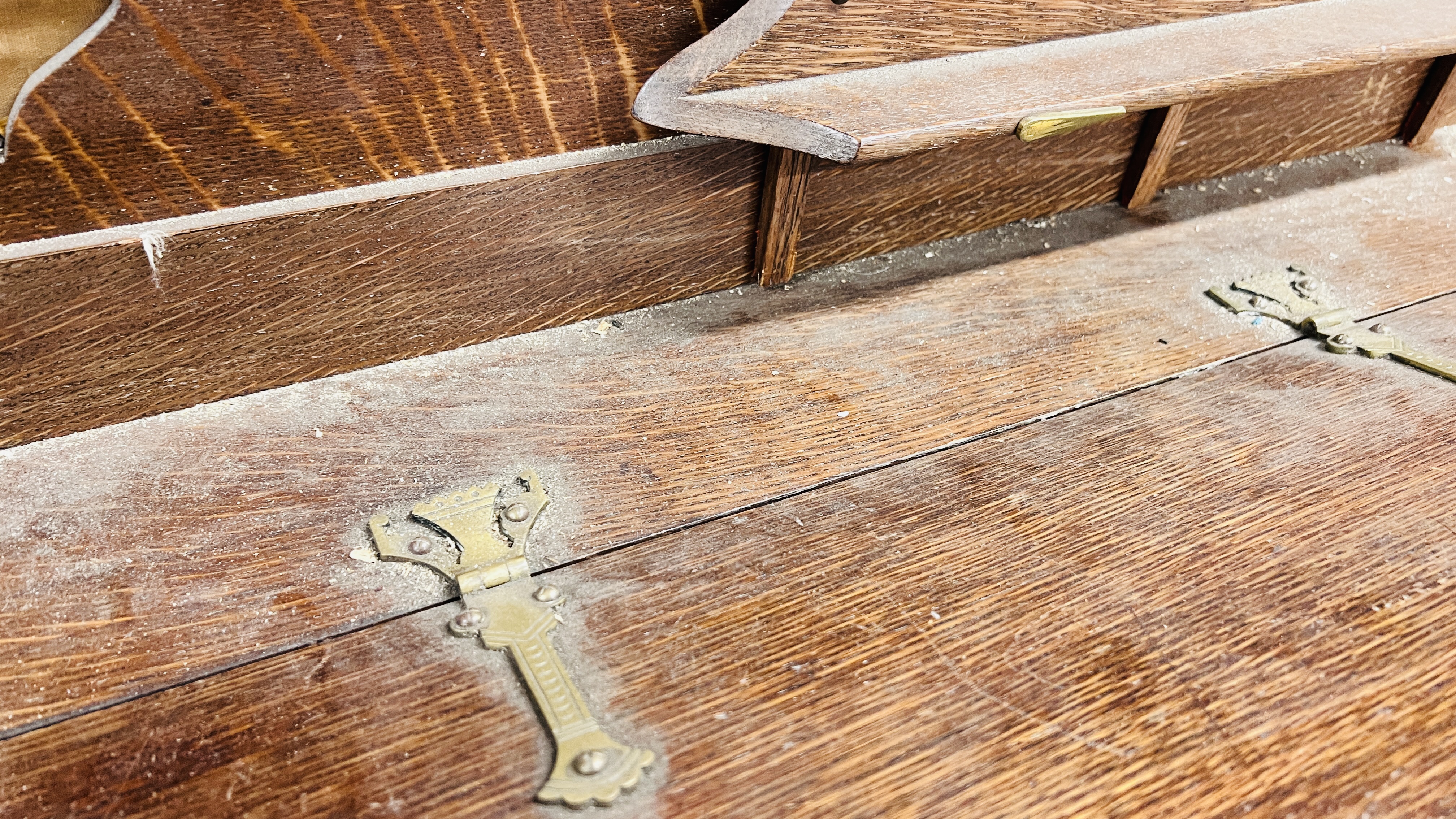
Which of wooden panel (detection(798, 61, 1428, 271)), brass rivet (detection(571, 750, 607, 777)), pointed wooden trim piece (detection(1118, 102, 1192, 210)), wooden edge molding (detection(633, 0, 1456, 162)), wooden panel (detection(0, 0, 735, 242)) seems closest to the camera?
brass rivet (detection(571, 750, 607, 777))

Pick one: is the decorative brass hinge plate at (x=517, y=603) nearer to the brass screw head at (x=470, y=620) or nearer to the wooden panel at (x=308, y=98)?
the brass screw head at (x=470, y=620)

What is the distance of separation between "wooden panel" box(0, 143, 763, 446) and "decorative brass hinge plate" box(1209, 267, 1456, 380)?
580 millimetres

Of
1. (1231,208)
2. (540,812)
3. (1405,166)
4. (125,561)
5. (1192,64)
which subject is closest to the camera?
(540,812)

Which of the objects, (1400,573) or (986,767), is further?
(1400,573)

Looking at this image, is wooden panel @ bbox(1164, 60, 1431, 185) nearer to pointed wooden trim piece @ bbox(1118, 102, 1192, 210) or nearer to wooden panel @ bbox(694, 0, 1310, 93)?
pointed wooden trim piece @ bbox(1118, 102, 1192, 210)

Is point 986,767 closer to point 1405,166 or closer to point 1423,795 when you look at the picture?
point 1423,795

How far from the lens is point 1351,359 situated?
1023 millimetres

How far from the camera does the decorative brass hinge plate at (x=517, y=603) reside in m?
0.60

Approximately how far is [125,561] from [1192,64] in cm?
108

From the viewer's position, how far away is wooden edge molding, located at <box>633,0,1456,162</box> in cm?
83

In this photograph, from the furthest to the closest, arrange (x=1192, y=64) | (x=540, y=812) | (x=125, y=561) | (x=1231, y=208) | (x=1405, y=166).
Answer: (x=1405, y=166) → (x=1231, y=208) → (x=1192, y=64) → (x=125, y=561) → (x=540, y=812)

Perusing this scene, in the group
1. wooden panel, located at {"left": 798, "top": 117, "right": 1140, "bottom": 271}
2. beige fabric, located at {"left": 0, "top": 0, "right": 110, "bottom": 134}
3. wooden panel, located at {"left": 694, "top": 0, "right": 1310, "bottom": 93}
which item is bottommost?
wooden panel, located at {"left": 798, "top": 117, "right": 1140, "bottom": 271}

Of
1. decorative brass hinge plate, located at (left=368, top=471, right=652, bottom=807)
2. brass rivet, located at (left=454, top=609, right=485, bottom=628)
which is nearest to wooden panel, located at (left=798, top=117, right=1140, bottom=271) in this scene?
decorative brass hinge plate, located at (left=368, top=471, right=652, bottom=807)

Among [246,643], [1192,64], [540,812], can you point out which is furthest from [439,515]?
[1192,64]
